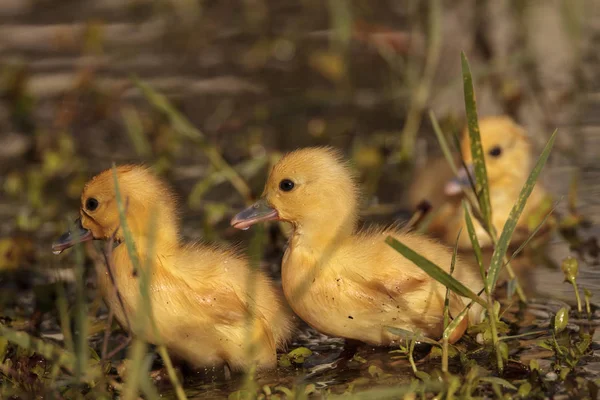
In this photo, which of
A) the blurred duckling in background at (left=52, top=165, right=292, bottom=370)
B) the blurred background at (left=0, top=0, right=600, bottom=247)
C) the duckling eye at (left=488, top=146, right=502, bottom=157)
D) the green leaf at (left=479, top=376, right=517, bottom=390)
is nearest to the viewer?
the green leaf at (left=479, top=376, right=517, bottom=390)

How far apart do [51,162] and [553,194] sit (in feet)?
9.56

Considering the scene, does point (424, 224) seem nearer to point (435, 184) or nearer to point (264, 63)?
point (435, 184)

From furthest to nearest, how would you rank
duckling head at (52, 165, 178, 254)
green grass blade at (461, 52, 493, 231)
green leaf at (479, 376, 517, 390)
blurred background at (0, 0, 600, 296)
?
1. blurred background at (0, 0, 600, 296)
2. duckling head at (52, 165, 178, 254)
3. green grass blade at (461, 52, 493, 231)
4. green leaf at (479, 376, 517, 390)

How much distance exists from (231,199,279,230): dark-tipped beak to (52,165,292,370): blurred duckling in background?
0.18m

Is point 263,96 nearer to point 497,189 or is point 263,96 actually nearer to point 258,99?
point 258,99

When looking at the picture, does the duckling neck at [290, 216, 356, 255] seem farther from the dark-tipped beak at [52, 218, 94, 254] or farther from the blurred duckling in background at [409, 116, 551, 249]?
the blurred duckling in background at [409, 116, 551, 249]

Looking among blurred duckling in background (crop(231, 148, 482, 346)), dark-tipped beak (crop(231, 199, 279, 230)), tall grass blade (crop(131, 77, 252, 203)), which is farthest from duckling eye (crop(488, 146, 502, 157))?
dark-tipped beak (crop(231, 199, 279, 230))

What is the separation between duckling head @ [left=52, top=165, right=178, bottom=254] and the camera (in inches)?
162

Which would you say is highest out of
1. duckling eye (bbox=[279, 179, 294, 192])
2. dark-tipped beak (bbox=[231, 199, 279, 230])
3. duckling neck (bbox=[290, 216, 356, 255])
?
duckling eye (bbox=[279, 179, 294, 192])

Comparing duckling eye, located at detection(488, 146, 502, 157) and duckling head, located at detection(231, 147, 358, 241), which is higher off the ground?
duckling head, located at detection(231, 147, 358, 241)

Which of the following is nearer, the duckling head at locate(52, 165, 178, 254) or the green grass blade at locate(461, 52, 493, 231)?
the green grass blade at locate(461, 52, 493, 231)

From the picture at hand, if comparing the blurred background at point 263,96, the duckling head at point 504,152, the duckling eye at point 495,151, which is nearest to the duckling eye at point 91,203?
the blurred background at point 263,96

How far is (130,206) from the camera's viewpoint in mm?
4129

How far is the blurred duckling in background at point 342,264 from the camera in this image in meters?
3.98
